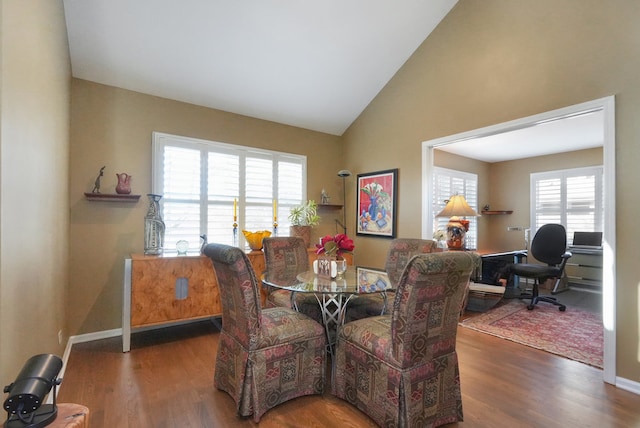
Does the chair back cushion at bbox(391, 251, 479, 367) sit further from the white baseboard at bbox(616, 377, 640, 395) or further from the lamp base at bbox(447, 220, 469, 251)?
→ the lamp base at bbox(447, 220, 469, 251)

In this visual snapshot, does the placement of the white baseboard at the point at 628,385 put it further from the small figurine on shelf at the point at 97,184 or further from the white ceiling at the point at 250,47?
the small figurine on shelf at the point at 97,184

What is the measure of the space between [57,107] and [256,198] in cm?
224

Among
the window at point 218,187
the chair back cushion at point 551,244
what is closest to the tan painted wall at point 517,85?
the window at point 218,187

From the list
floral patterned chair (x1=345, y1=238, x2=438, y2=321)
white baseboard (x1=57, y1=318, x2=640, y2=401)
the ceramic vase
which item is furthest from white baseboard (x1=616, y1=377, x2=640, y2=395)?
the ceramic vase

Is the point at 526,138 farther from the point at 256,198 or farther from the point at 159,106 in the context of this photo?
the point at 159,106

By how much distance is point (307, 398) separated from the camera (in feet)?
6.86

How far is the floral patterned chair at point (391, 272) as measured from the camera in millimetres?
2725

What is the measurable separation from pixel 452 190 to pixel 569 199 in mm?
2230

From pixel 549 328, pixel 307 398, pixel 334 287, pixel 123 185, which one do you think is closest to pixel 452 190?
pixel 549 328

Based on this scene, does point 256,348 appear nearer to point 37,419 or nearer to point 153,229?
point 37,419

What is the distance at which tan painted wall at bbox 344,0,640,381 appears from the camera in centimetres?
229

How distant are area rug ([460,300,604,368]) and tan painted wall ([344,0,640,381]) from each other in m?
0.64

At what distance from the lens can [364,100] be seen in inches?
175

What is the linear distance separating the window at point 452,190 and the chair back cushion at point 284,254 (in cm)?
273
